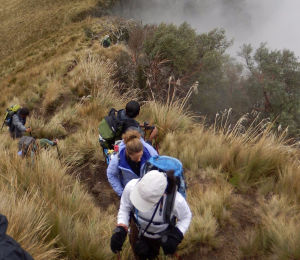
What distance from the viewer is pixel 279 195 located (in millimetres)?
3656

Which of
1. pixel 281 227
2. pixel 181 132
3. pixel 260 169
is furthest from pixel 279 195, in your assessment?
pixel 181 132

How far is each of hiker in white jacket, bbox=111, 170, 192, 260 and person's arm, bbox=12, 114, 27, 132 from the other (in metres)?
4.15

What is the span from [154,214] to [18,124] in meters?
4.65

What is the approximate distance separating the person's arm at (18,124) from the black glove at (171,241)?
4.64 meters

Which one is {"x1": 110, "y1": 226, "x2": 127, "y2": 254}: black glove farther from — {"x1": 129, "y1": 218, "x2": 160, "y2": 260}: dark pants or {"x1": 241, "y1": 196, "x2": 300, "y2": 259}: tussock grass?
{"x1": 241, "y1": 196, "x2": 300, "y2": 259}: tussock grass

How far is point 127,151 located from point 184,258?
1.41 meters

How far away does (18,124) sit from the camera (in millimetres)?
5660

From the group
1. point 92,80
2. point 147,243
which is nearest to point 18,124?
point 92,80

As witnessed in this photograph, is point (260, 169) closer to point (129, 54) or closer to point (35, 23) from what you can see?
point (129, 54)

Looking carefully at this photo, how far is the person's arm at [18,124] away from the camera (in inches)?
221

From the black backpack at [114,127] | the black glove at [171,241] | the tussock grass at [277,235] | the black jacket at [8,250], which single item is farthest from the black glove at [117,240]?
the black backpack at [114,127]

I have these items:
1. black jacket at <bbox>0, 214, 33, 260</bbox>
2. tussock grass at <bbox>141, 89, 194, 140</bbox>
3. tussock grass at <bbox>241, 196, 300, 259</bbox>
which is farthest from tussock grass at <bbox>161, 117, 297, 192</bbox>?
black jacket at <bbox>0, 214, 33, 260</bbox>

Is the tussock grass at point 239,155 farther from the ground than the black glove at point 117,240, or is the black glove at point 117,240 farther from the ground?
the black glove at point 117,240

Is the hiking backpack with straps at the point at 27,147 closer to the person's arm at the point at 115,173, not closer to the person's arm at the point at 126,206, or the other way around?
the person's arm at the point at 115,173
